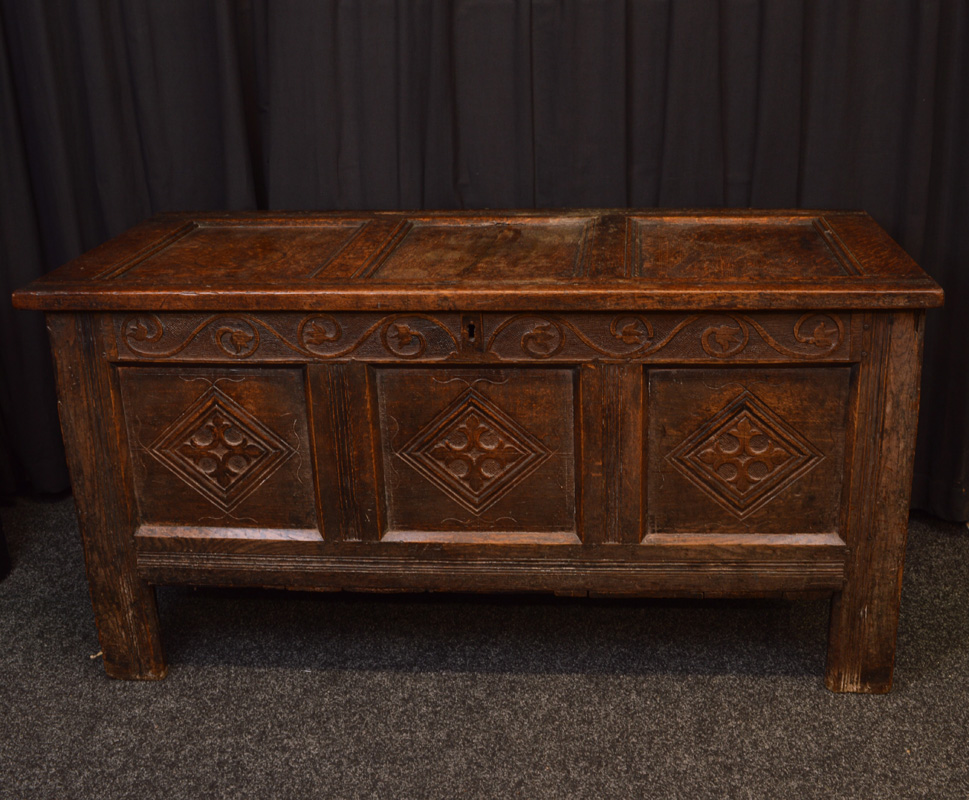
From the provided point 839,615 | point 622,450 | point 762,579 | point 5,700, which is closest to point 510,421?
point 622,450

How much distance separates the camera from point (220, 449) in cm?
201

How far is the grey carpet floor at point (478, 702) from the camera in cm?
189

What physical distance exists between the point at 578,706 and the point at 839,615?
52cm

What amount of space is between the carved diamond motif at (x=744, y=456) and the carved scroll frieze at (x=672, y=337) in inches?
4.1

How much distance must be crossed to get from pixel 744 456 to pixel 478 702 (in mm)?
696

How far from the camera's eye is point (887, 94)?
243 cm

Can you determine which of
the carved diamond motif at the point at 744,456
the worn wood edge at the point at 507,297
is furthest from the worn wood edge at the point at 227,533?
the carved diamond motif at the point at 744,456

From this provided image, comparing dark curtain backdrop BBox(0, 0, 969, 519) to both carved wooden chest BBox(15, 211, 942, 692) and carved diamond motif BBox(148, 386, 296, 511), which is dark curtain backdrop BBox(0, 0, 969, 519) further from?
carved diamond motif BBox(148, 386, 296, 511)

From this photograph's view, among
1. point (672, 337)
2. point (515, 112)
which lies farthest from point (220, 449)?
point (515, 112)

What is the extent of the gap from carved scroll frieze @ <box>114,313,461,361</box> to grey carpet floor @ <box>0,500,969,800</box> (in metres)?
0.69

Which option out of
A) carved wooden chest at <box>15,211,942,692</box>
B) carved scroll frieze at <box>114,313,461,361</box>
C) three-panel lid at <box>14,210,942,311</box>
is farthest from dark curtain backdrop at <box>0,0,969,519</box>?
carved scroll frieze at <box>114,313,461,361</box>

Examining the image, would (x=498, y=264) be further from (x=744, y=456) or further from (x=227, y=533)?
(x=227, y=533)

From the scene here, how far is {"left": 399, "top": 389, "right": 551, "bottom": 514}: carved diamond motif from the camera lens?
1.95 meters

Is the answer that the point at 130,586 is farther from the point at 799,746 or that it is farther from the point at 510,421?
the point at 799,746
